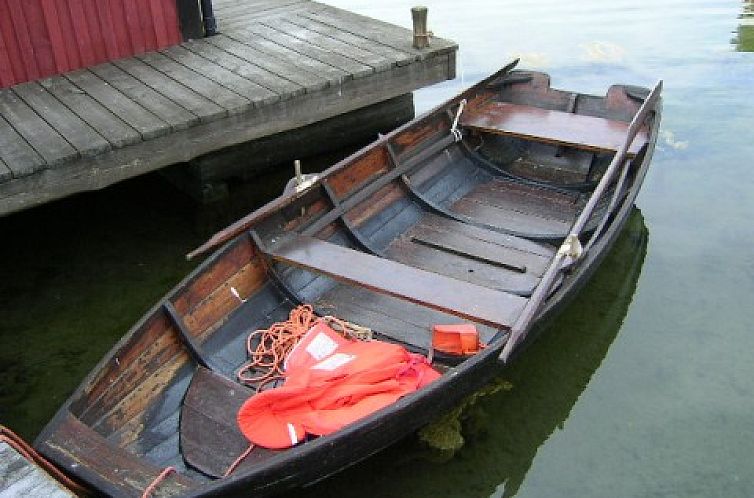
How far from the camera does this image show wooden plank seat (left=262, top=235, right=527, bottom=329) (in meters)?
4.38

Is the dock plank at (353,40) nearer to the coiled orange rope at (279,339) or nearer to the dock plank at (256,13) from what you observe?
the dock plank at (256,13)

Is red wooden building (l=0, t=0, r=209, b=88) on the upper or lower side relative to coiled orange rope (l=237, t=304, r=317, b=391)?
upper

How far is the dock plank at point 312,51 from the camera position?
23.1 ft

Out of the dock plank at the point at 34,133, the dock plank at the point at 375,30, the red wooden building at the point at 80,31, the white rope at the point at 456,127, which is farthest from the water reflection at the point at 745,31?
the dock plank at the point at 34,133

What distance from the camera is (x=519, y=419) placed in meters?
5.04

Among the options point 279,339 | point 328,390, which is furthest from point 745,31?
point 328,390

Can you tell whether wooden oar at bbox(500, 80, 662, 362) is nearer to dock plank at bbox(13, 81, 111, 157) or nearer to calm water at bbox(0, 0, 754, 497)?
calm water at bbox(0, 0, 754, 497)

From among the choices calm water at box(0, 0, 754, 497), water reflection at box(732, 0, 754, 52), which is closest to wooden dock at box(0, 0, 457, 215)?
calm water at box(0, 0, 754, 497)

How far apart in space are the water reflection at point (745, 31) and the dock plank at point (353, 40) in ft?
22.3

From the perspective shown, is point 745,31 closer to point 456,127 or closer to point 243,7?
point 456,127

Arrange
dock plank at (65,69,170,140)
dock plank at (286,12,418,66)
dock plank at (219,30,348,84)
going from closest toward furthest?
dock plank at (65,69,170,140), dock plank at (219,30,348,84), dock plank at (286,12,418,66)

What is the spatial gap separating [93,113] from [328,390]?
140 inches

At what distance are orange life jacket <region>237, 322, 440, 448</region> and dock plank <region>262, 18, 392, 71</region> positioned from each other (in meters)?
3.56

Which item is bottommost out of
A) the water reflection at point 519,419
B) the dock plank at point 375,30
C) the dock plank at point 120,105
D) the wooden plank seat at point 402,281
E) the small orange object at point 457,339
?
the water reflection at point 519,419
